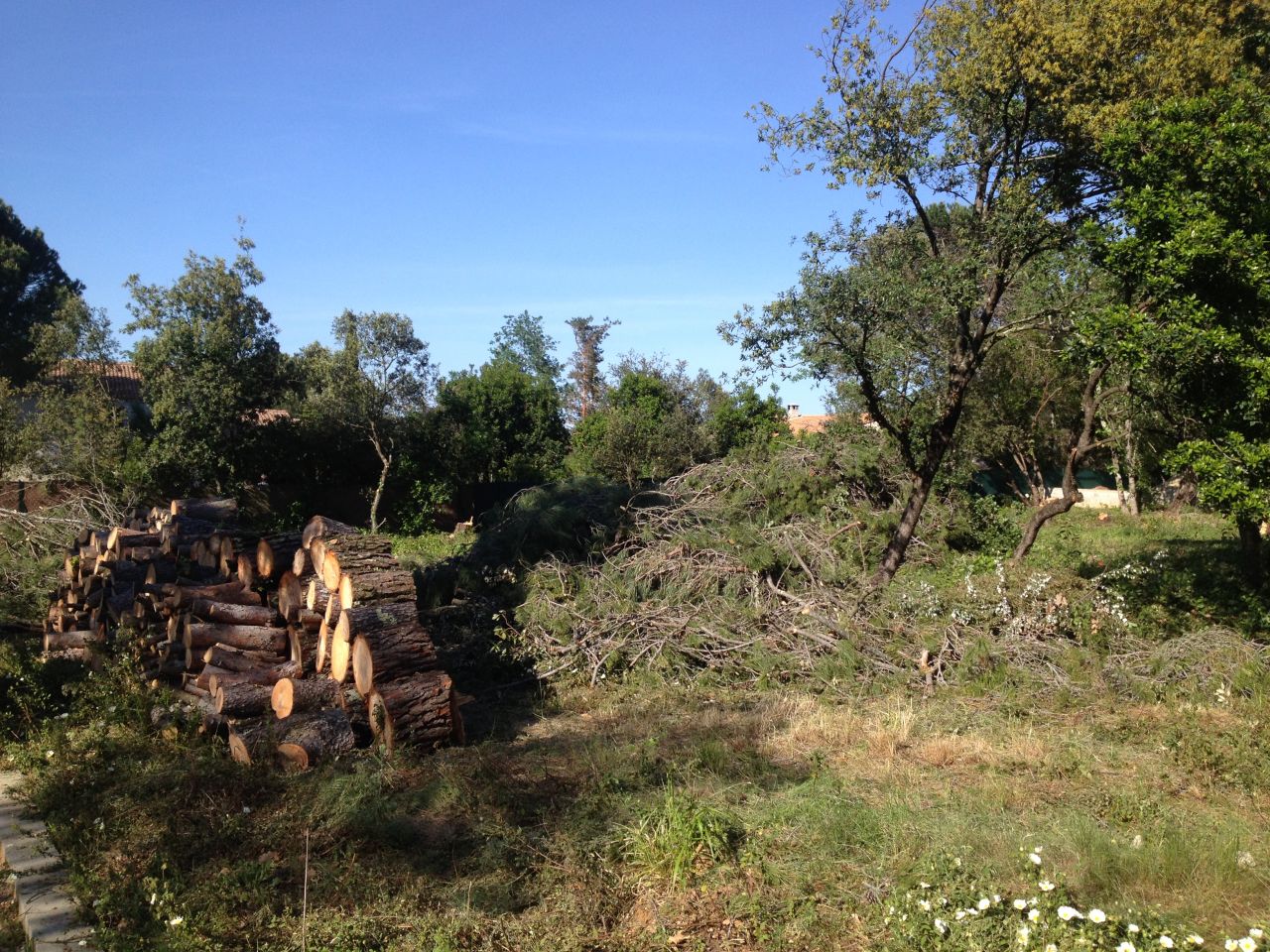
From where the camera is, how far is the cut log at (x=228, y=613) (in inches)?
290

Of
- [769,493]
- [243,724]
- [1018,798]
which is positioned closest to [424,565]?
[769,493]

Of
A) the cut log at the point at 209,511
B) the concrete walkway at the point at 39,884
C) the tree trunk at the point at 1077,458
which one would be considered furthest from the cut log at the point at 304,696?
the tree trunk at the point at 1077,458

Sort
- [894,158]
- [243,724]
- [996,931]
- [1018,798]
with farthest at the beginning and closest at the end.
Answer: [894,158], [243,724], [1018,798], [996,931]

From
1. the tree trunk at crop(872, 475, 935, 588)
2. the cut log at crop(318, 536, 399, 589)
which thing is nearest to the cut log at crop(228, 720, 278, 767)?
the cut log at crop(318, 536, 399, 589)

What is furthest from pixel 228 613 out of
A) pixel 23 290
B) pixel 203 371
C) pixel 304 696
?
pixel 23 290

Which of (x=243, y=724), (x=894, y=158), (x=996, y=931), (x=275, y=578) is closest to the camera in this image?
(x=996, y=931)

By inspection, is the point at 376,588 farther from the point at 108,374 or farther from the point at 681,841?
the point at 108,374

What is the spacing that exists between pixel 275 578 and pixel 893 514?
6.77 metres

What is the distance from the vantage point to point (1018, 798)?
5.06m

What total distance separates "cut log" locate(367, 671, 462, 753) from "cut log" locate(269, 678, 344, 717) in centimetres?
36

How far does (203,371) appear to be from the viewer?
67.9ft

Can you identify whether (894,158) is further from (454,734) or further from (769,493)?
(454,734)

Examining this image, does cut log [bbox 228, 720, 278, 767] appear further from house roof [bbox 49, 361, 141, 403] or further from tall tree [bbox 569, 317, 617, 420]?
tall tree [bbox 569, 317, 617, 420]

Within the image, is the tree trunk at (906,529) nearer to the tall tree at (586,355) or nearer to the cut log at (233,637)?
the cut log at (233,637)
